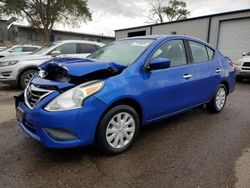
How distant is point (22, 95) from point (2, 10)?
92.9 ft

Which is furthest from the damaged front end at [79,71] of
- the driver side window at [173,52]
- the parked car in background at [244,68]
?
the parked car in background at [244,68]

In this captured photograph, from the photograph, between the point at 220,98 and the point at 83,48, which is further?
the point at 83,48

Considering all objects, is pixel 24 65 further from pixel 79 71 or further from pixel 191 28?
pixel 191 28

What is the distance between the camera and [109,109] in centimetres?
286

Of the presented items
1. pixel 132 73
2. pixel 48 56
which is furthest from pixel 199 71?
pixel 48 56

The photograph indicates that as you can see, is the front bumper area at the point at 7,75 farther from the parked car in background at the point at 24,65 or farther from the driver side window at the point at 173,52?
the driver side window at the point at 173,52

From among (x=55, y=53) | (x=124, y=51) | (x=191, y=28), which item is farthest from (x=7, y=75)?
(x=191, y=28)

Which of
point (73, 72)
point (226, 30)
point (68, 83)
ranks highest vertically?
point (226, 30)

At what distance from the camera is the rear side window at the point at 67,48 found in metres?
7.84

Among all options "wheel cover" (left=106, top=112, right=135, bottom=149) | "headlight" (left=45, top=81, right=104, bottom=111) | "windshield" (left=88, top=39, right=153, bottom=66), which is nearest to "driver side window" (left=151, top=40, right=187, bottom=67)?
"windshield" (left=88, top=39, right=153, bottom=66)

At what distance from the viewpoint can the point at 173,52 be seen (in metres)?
3.85

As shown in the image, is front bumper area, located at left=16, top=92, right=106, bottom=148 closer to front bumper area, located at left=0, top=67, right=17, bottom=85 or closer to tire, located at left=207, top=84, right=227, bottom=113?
tire, located at left=207, top=84, right=227, bottom=113

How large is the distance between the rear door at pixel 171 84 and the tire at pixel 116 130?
327 millimetres

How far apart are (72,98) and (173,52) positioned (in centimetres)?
200
